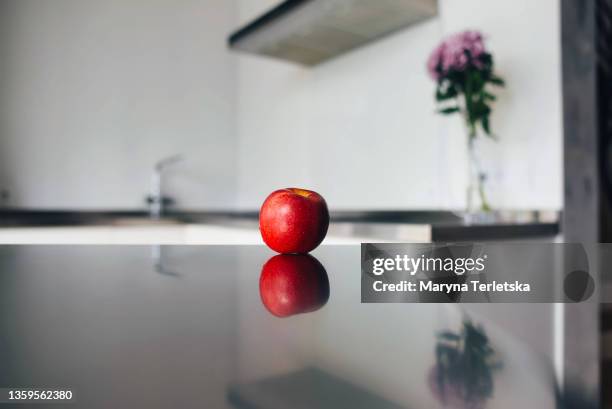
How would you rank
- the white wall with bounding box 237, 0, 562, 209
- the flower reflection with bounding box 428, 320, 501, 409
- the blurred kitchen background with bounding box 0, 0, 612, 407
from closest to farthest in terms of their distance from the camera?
1. the flower reflection with bounding box 428, 320, 501, 409
2. the blurred kitchen background with bounding box 0, 0, 612, 407
3. the white wall with bounding box 237, 0, 562, 209

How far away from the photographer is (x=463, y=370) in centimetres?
17

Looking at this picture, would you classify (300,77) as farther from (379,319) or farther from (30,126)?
(379,319)

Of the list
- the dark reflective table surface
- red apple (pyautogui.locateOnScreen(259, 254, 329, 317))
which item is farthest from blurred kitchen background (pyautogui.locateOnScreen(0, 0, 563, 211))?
the dark reflective table surface

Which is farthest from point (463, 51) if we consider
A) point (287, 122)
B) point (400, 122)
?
point (287, 122)

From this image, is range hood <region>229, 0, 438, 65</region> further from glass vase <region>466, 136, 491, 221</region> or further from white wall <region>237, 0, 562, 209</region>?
glass vase <region>466, 136, 491, 221</region>

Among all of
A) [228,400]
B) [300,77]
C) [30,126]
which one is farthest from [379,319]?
[30,126]

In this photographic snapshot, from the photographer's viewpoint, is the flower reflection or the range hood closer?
the flower reflection

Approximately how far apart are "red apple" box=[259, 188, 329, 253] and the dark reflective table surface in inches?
8.2

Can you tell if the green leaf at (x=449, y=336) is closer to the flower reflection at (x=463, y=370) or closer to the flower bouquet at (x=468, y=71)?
the flower reflection at (x=463, y=370)

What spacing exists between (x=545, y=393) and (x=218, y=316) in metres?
0.18

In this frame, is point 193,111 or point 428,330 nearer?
point 428,330

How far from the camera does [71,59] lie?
2645 millimetres

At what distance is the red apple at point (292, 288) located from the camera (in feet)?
0.97

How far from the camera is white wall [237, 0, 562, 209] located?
152cm
